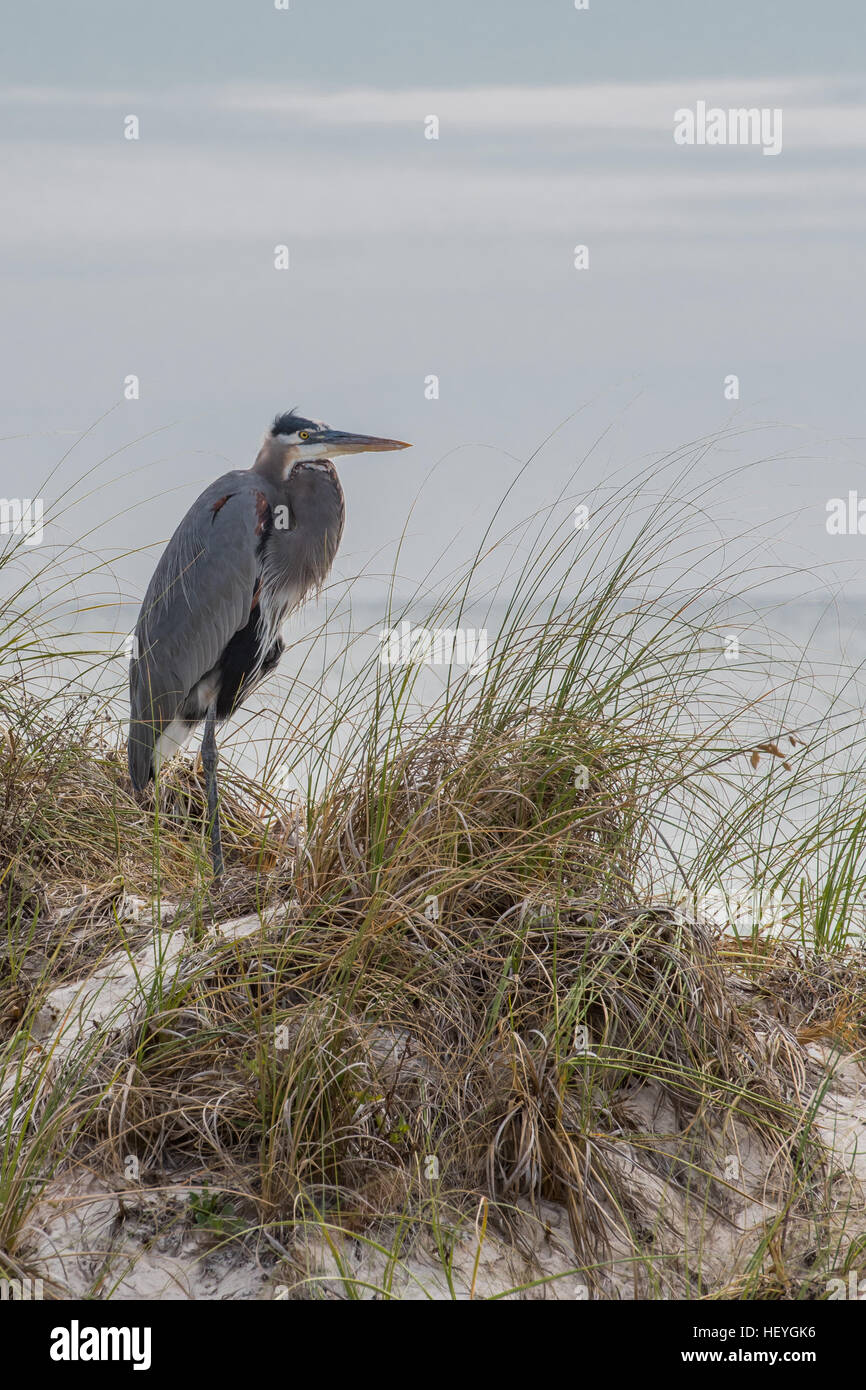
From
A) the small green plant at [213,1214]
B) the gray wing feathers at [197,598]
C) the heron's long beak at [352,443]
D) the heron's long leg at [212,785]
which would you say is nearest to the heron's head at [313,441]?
the heron's long beak at [352,443]

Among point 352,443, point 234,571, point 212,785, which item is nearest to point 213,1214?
point 212,785

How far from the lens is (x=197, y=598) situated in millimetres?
4961

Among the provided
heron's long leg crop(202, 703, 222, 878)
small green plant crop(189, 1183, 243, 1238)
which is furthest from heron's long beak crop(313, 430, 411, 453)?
small green plant crop(189, 1183, 243, 1238)

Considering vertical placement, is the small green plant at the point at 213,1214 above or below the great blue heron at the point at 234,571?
below

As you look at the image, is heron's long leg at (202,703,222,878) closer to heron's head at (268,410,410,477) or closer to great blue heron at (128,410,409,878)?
great blue heron at (128,410,409,878)

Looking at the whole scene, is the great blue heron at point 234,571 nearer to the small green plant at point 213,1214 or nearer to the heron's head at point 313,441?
the heron's head at point 313,441

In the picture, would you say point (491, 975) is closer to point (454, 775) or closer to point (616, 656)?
point (454, 775)

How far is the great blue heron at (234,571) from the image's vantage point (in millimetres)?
4926

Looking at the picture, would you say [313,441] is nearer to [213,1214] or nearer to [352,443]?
[352,443]

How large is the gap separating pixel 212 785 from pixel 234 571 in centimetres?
93

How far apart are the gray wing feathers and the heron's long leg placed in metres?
0.17

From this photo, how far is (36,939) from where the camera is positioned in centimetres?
359

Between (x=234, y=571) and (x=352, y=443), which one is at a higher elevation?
(x=352, y=443)

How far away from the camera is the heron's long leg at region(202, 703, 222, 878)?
439 centimetres
